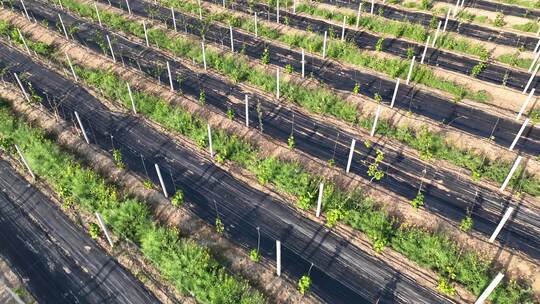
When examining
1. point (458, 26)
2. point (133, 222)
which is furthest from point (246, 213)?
point (458, 26)

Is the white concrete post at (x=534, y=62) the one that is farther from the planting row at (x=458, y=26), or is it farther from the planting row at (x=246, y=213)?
the planting row at (x=246, y=213)

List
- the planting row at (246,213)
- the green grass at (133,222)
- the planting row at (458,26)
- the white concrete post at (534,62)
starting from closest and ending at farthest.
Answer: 1. the green grass at (133,222)
2. the planting row at (246,213)
3. the white concrete post at (534,62)
4. the planting row at (458,26)

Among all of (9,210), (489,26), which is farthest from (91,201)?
(489,26)

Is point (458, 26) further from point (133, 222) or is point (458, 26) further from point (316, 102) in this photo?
point (133, 222)

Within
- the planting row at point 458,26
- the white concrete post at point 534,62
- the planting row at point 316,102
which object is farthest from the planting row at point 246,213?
the planting row at point 458,26

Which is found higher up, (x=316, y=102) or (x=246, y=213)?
(x=316, y=102)

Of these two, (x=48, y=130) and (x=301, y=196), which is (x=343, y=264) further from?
(x=48, y=130)

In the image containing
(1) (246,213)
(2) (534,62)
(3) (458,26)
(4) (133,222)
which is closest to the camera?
(4) (133,222)
